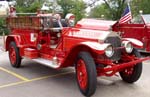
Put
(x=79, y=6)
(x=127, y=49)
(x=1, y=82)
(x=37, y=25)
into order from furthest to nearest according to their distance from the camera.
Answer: (x=79, y=6) → (x=37, y=25) → (x=1, y=82) → (x=127, y=49)

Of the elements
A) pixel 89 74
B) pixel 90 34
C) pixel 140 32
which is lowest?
pixel 89 74

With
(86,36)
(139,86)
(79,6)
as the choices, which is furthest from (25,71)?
(79,6)

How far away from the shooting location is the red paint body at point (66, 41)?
19.2 ft

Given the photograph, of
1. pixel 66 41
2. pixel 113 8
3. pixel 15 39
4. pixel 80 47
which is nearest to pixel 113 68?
pixel 80 47

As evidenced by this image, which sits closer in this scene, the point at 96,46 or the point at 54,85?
the point at 96,46

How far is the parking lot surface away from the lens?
19.9 feet

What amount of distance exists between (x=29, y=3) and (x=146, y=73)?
23.2 metres

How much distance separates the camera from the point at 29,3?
29469 mm

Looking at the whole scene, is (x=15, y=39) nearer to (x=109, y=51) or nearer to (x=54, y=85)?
(x=54, y=85)

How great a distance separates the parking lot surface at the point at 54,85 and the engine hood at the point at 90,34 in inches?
44.8

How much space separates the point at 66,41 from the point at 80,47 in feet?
2.88

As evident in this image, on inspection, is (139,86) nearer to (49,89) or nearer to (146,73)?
(146,73)

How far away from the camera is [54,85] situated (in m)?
6.73

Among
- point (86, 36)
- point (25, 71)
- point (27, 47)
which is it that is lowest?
point (25, 71)
